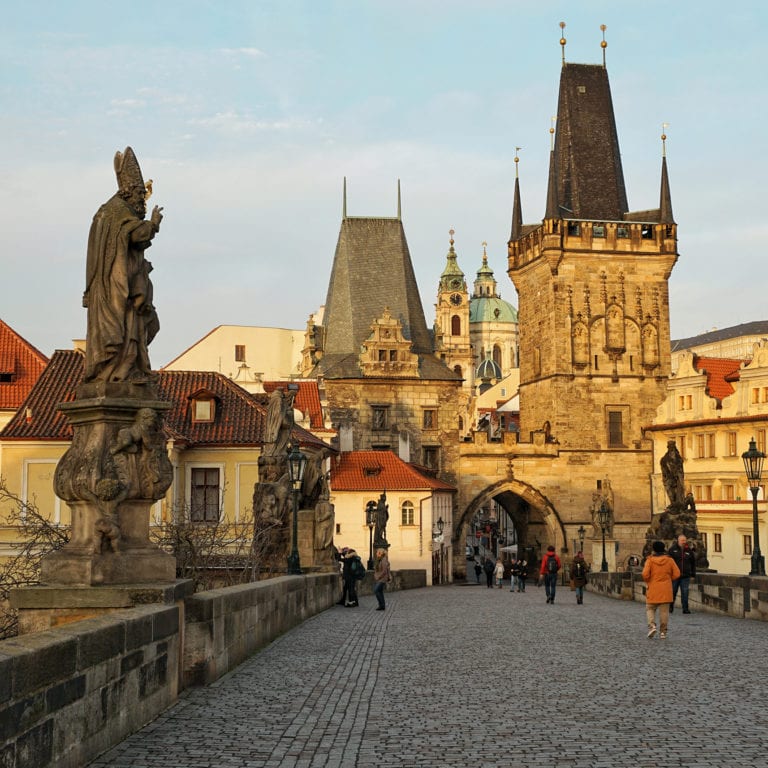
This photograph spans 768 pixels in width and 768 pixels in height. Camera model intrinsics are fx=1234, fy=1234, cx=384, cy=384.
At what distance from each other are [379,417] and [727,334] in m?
80.3

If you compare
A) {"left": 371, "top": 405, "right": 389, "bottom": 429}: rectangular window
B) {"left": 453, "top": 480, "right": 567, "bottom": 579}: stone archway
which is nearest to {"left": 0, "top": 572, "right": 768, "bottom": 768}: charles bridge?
{"left": 453, "top": 480, "right": 567, "bottom": 579}: stone archway

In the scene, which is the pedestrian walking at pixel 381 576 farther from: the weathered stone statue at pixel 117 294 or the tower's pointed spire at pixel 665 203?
the tower's pointed spire at pixel 665 203

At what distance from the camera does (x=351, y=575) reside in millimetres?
22000

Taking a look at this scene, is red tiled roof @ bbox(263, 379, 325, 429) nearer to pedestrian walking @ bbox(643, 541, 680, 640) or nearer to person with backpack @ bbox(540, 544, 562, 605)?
person with backpack @ bbox(540, 544, 562, 605)

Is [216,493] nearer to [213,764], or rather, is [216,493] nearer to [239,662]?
[239,662]

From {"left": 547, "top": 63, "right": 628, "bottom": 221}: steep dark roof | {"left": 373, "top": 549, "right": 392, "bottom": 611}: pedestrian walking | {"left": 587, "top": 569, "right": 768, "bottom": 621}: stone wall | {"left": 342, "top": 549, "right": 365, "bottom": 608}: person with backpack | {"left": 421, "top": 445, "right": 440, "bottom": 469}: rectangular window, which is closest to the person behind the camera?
{"left": 587, "top": 569, "right": 768, "bottom": 621}: stone wall

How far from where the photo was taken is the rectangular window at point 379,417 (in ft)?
202

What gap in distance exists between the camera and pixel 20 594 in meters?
7.29

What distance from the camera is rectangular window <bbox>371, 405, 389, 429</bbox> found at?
202ft

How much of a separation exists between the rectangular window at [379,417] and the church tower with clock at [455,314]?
3555 inches

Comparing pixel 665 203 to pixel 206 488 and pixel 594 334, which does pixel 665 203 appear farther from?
pixel 206 488

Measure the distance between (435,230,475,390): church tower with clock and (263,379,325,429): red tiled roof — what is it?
95.0 meters

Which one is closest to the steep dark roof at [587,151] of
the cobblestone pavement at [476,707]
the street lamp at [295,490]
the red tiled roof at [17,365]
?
the red tiled roof at [17,365]

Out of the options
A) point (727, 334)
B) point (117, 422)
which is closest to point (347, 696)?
point (117, 422)
